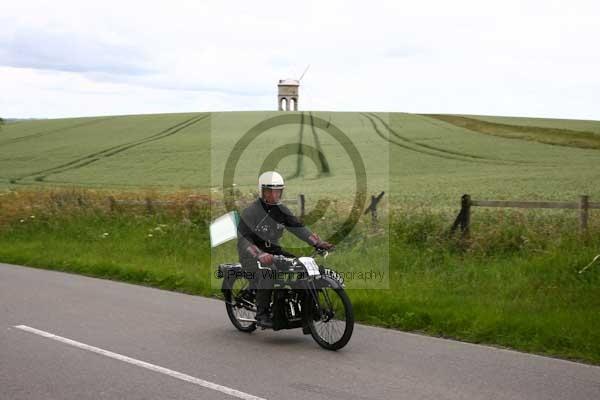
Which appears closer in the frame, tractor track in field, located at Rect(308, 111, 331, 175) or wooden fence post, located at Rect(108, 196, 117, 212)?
wooden fence post, located at Rect(108, 196, 117, 212)

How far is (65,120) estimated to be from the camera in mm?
70375

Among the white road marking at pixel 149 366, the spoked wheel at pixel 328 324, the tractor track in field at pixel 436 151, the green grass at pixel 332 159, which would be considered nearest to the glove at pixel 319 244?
the spoked wheel at pixel 328 324

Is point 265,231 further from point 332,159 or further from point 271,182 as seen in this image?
point 332,159

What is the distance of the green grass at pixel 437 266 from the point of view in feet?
28.5

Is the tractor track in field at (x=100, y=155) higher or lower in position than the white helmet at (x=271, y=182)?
higher

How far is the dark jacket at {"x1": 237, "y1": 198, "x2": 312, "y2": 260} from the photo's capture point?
27.7 ft

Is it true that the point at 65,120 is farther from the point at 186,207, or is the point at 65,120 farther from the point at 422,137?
the point at 186,207

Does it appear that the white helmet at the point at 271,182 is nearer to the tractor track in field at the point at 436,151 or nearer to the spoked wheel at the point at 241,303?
the spoked wheel at the point at 241,303

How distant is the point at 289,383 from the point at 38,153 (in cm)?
4613

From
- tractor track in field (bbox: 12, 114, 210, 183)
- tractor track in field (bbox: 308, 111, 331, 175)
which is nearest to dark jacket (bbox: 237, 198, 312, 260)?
tractor track in field (bbox: 308, 111, 331, 175)

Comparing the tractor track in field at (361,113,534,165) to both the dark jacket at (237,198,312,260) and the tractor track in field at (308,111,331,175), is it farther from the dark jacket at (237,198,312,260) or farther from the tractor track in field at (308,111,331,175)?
the dark jacket at (237,198,312,260)

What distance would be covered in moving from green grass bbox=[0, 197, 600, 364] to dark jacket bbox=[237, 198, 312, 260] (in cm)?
200

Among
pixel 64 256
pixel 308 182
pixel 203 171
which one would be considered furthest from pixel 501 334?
pixel 203 171

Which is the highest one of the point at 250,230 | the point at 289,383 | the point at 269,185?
the point at 269,185
